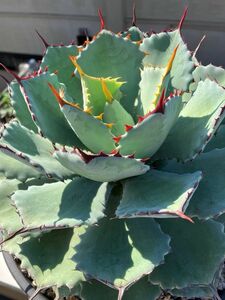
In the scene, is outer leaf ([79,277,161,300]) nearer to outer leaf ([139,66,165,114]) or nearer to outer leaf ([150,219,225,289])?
outer leaf ([150,219,225,289])

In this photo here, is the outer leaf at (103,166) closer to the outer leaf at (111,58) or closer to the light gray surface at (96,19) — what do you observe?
the outer leaf at (111,58)

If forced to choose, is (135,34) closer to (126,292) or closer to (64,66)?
(64,66)

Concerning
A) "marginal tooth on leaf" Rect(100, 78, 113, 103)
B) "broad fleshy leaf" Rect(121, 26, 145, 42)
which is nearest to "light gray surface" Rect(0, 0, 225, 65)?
"broad fleshy leaf" Rect(121, 26, 145, 42)

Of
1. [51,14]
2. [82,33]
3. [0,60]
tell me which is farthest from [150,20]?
[0,60]

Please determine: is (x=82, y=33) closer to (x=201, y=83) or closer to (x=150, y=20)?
(x=150, y=20)


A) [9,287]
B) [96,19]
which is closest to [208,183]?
[9,287]

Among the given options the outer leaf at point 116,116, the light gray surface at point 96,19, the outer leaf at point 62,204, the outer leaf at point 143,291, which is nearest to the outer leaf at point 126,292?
the outer leaf at point 143,291
